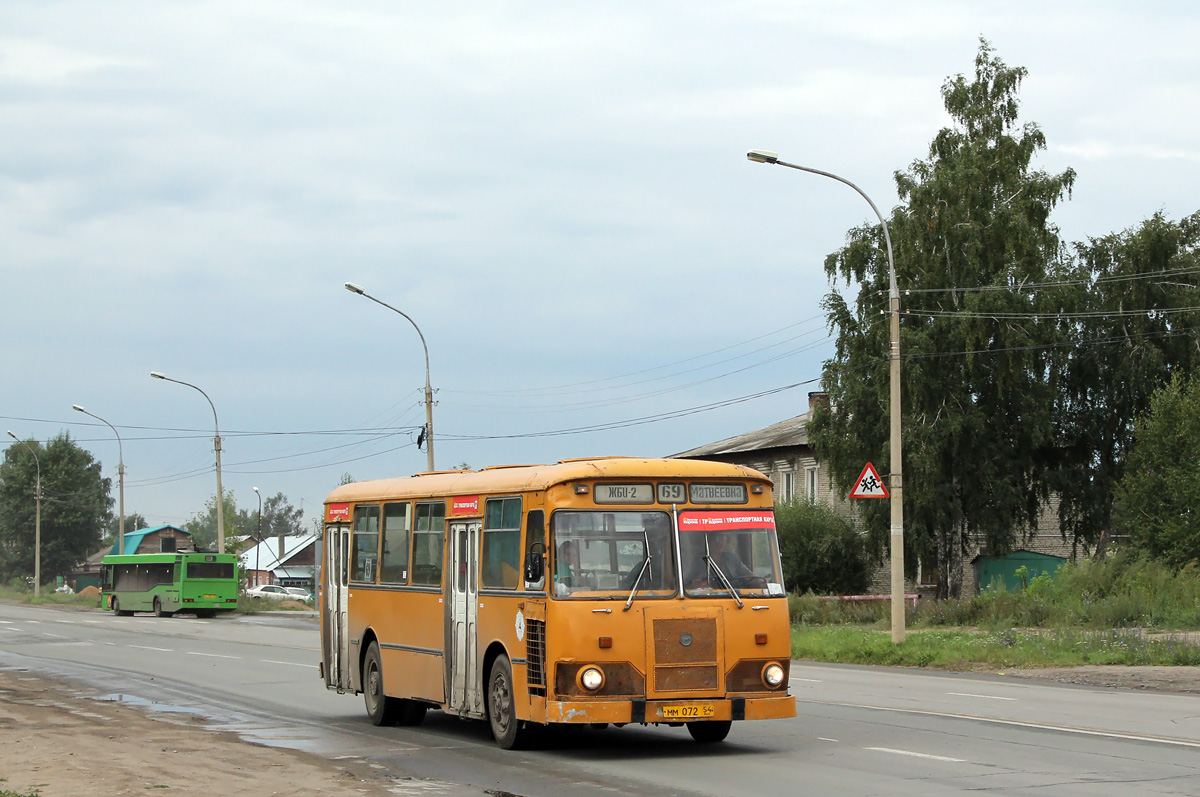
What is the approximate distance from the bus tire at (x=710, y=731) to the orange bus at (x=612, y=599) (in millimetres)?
13

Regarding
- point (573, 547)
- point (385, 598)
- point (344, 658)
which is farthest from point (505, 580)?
point (344, 658)

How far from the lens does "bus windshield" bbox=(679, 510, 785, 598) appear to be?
40.1 ft

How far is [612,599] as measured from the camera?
1193cm

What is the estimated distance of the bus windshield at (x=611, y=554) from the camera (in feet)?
39.4

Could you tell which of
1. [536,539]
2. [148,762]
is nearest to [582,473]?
[536,539]

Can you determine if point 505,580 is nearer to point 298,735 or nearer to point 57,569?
point 298,735

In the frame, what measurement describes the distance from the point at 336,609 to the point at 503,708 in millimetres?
4843

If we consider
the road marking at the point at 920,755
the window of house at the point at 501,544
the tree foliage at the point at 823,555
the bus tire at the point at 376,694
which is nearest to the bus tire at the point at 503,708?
the window of house at the point at 501,544

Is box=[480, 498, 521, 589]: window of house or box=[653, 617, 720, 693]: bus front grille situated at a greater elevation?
box=[480, 498, 521, 589]: window of house

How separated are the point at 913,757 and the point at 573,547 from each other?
345 cm

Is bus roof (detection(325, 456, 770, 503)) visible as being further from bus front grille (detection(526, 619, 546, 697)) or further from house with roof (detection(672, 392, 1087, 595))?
house with roof (detection(672, 392, 1087, 595))

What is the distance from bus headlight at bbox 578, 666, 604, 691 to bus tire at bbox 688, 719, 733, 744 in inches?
75.6

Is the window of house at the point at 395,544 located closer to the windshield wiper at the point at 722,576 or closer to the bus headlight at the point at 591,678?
the bus headlight at the point at 591,678

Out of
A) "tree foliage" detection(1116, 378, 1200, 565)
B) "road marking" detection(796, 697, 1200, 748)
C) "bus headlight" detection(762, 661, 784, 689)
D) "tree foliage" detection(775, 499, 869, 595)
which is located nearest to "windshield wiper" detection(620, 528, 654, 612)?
"bus headlight" detection(762, 661, 784, 689)
